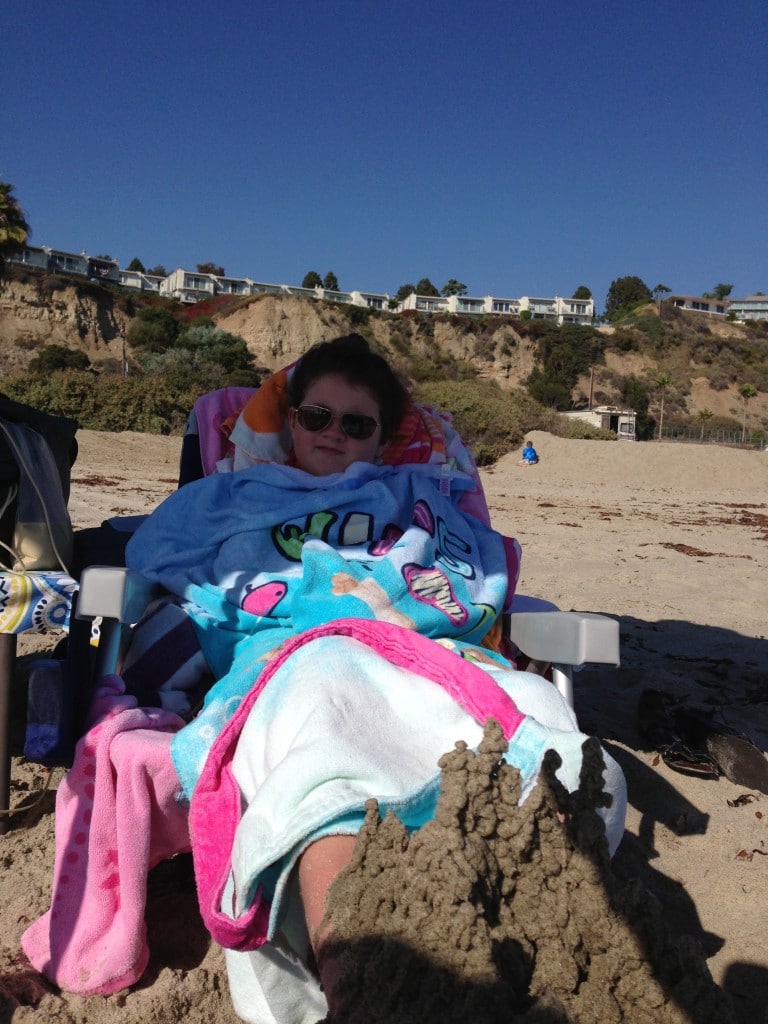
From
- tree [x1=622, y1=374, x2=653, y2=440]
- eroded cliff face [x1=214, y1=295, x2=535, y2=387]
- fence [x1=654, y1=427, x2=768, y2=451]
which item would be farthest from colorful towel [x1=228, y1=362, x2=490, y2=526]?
eroded cliff face [x1=214, y1=295, x2=535, y2=387]

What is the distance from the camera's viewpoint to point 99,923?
1.59 m

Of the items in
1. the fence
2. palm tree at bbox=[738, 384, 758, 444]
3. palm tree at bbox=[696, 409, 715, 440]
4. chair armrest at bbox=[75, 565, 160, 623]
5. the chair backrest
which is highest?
palm tree at bbox=[738, 384, 758, 444]

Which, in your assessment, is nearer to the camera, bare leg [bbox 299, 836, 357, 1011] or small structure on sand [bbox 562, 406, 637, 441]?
bare leg [bbox 299, 836, 357, 1011]

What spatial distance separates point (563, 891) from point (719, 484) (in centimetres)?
1820

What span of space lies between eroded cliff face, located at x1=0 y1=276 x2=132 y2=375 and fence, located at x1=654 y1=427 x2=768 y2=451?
3036cm

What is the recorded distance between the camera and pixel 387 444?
8.70ft

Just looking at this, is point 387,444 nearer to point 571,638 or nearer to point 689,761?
point 571,638

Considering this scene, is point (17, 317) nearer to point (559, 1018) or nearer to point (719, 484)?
point (719, 484)

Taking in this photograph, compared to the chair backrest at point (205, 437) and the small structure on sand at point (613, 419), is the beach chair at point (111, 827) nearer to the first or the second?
the chair backrest at point (205, 437)

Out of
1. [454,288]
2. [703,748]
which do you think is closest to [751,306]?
[454,288]

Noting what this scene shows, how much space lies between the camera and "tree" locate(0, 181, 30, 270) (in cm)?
268

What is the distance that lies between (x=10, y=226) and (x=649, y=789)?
2.93 meters

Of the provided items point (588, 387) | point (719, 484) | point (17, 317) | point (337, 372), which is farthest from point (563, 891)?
point (588, 387)

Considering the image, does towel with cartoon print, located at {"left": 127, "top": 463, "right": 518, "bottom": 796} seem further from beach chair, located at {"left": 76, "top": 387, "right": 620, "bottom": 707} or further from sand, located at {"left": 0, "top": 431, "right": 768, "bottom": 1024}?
sand, located at {"left": 0, "top": 431, "right": 768, "bottom": 1024}
